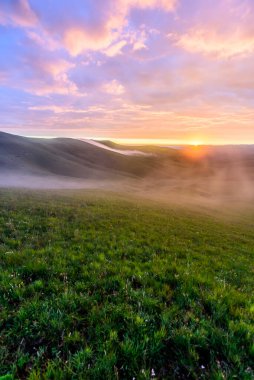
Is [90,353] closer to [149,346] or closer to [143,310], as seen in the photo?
[149,346]

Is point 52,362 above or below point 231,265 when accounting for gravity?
above

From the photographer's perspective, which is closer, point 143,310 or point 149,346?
point 149,346

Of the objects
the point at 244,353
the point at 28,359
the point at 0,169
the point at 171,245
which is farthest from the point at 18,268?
the point at 0,169

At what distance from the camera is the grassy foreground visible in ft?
12.9

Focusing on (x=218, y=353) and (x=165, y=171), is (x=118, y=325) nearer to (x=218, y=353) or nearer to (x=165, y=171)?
(x=218, y=353)

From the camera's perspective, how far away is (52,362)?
12.6 ft

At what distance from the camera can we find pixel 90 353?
13.3ft

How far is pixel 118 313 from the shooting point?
17.0 ft

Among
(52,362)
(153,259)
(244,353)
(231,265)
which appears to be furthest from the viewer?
(231,265)

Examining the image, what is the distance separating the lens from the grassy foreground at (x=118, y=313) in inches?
155

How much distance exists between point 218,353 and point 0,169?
9323 centimetres

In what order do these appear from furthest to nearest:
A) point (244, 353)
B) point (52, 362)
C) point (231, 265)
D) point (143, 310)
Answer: point (231, 265)
point (143, 310)
point (244, 353)
point (52, 362)

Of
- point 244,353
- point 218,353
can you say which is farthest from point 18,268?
point 244,353

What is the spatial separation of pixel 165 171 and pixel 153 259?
142556mm
